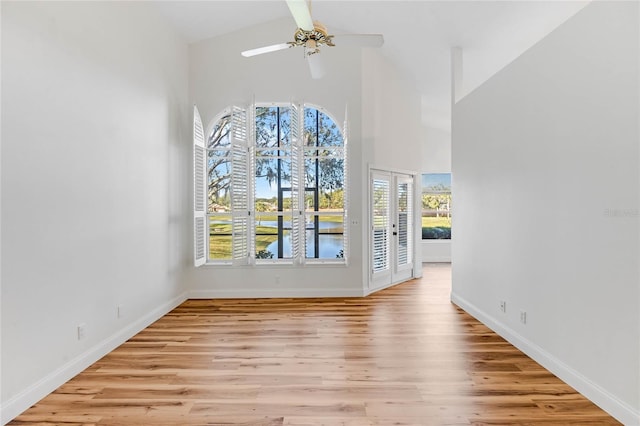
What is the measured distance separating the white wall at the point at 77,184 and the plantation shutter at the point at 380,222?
117 inches

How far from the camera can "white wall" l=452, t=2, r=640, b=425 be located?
6.97ft

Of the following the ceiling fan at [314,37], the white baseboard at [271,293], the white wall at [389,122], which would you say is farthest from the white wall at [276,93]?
the ceiling fan at [314,37]

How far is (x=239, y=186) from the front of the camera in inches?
195

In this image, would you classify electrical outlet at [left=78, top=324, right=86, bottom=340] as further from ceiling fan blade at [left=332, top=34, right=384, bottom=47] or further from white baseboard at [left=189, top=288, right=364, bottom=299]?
ceiling fan blade at [left=332, top=34, right=384, bottom=47]

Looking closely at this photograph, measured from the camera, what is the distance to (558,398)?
94.5 inches

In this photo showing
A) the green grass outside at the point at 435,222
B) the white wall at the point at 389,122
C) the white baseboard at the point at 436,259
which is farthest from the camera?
the green grass outside at the point at 435,222

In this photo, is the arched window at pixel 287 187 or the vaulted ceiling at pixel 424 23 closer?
the vaulted ceiling at pixel 424 23

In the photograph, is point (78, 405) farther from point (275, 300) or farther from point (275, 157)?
point (275, 157)


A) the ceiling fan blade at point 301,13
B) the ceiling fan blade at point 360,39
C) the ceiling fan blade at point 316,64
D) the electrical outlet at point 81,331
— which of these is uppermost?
the ceiling fan blade at point 360,39

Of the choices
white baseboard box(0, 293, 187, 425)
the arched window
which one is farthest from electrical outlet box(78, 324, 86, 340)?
the arched window

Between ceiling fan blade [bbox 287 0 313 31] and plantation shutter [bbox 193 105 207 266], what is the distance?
2618 millimetres

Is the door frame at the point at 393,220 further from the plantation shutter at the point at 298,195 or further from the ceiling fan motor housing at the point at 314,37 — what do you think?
the ceiling fan motor housing at the point at 314,37

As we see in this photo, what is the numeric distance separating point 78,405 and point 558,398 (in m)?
3.26

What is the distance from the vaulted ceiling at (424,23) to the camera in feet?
12.3
